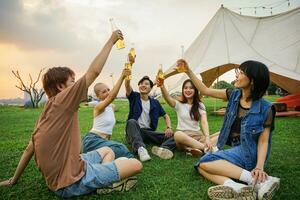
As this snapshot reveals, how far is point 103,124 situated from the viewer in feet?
12.3

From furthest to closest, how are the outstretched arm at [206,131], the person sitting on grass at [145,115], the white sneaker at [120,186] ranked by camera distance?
the person sitting on grass at [145,115] → the outstretched arm at [206,131] → the white sneaker at [120,186]

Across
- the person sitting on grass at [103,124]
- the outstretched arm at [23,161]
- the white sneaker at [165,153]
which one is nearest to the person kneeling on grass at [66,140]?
the outstretched arm at [23,161]

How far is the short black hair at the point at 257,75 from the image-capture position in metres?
2.71

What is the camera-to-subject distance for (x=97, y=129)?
374 cm

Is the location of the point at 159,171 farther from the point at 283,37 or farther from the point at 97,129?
the point at 283,37

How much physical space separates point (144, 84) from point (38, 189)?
2.24m

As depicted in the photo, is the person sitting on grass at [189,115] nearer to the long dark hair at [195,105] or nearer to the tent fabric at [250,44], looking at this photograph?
the long dark hair at [195,105]

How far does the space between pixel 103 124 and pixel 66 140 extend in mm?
1352

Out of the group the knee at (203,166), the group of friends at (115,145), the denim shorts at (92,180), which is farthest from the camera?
the knee at (203,166)

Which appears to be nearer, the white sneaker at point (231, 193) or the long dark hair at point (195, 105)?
the white sneaker at point (231, 193)

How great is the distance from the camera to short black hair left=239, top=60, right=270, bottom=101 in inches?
107

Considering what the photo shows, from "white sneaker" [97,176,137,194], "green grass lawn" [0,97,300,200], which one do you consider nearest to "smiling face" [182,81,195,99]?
"green grass lawn" [0,97,300,200]

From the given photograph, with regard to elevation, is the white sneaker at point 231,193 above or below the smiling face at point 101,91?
below

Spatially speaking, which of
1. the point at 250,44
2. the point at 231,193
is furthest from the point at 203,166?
the point at 250,44
